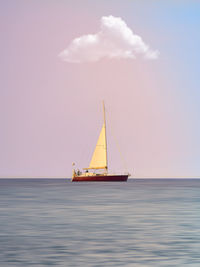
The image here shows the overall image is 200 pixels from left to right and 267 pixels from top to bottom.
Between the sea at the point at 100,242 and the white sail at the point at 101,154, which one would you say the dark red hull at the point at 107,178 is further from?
the sea at the point at 100,242

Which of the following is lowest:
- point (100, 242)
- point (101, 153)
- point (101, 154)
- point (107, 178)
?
point (100, 242)

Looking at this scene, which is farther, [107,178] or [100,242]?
[107,178]

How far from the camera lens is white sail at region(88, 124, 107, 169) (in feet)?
556

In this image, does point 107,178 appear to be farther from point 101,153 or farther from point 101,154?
point 101,153

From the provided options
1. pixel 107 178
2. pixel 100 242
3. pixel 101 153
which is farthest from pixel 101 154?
pixel 100 242

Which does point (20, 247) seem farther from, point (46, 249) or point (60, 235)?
point (60, 235)

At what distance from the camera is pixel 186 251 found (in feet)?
73.3

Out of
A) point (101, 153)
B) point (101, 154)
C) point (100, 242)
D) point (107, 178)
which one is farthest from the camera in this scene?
point (107, 178)

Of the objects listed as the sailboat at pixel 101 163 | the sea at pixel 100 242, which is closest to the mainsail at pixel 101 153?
the sailboat at pixel 101 163

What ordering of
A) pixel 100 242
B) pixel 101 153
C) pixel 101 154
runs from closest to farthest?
pixel 100 242
pixel 101 153
pixel 101 154

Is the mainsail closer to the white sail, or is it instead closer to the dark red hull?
the white sail

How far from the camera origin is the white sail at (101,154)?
556 feet

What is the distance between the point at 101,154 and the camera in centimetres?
17025

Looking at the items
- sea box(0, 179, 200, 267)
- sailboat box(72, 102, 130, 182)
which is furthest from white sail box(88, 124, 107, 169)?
sea box(0, 179, 200, 267)
